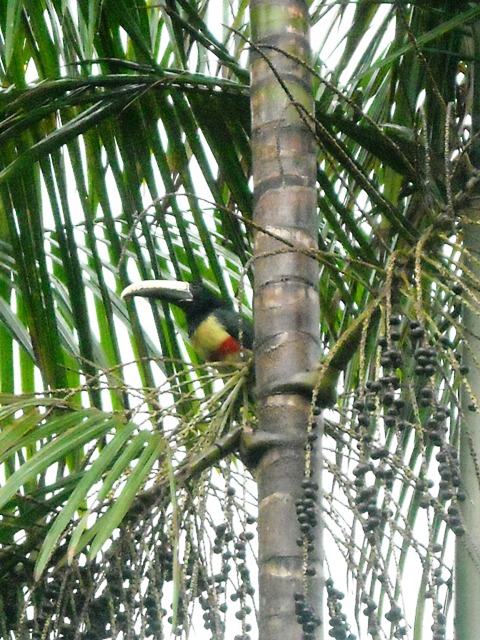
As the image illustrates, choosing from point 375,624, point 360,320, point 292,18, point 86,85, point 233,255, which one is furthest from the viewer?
point 233,255

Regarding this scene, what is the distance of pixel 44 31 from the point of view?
7.55 feet

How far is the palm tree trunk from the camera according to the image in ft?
5.47

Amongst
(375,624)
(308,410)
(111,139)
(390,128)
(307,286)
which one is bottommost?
(375,624)

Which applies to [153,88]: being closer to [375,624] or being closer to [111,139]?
[111,139]

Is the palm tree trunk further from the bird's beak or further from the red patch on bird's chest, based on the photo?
the red patch on bird's chest

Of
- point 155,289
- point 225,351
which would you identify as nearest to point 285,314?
point 155,289

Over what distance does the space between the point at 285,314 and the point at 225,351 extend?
1950 mm

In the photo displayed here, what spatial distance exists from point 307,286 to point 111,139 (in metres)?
0.67

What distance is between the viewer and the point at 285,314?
6.20 feet

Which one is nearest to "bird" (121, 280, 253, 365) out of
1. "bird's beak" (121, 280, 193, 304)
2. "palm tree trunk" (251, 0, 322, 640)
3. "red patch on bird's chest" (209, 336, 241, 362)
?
"red patch on bird's chest" (209, 336, 241, 362)

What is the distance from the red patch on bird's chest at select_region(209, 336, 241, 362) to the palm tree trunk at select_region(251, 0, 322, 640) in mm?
1792

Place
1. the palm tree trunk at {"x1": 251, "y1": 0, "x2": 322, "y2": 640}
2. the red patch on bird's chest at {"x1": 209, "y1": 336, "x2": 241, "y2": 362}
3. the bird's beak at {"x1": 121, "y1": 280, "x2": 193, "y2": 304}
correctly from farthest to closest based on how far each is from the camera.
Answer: the red patch on bird's chest at {"x1": 209, "y1": 336, "x2": 241, "y2": 362}
the bird's beak at {"x1": 121, "y1": 280, "x2": 193, "y2": 304}
the palm tree trunk at {"x1": 251, "y1": 0, "x2": 322, "y2": 640}

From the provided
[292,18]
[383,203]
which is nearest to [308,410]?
[383,203]

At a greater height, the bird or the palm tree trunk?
the bird
